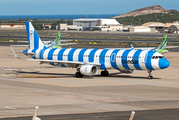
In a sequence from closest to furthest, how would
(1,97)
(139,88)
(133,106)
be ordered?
(133,106) → (1,97) → (139,88)

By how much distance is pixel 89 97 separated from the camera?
101 feet

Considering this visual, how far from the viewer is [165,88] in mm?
36812

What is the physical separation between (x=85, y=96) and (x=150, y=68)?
14.6m

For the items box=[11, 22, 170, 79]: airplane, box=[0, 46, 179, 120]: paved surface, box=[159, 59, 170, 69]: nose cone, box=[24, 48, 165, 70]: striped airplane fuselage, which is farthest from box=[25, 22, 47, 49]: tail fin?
box=[159, 59, 170, 69]: nose cone

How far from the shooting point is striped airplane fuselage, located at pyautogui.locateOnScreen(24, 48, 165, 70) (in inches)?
1693

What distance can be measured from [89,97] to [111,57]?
15218 millimetres

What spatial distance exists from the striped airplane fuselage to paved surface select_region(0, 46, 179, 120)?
202cm

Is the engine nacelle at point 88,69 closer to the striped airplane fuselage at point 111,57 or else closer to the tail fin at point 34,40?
the striped airplane fuselage at point 111,57

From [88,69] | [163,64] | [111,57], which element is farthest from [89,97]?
[111,57]

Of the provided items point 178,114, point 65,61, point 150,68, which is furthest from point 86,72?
point 178,114

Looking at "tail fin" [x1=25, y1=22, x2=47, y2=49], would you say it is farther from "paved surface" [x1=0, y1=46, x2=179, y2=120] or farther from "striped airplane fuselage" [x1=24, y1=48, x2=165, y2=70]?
"paved surface" [x1=0, y1=46, x2=179, y2=120]

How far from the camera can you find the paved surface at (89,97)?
77.8 ft

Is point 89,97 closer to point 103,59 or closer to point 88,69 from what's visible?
point 88,69

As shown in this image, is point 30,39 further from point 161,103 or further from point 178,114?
point 178,114
